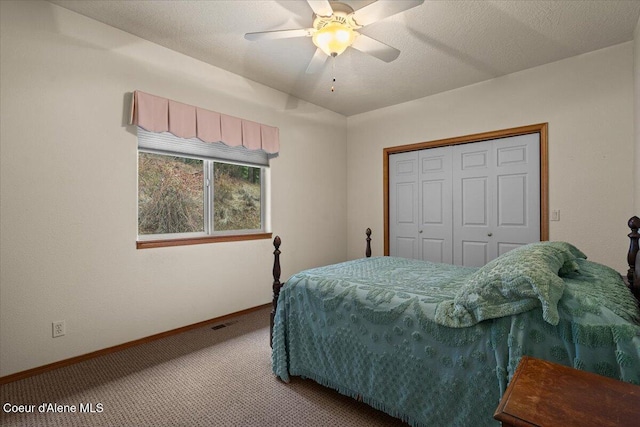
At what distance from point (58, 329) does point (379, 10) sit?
3.13 meters

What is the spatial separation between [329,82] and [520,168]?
2326mm

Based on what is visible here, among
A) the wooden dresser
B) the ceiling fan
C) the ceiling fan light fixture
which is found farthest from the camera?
the ceiling fan light fixture

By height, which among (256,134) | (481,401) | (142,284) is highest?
(256,134)

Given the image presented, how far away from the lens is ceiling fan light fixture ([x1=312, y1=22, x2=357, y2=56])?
2.06 meters

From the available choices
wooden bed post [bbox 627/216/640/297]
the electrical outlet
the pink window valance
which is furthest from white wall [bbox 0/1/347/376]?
wooden bed post [bbox 627/216/640/297]

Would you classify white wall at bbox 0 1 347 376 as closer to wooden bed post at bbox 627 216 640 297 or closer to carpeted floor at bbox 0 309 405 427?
carpeted floor at bbox 0 309 405 427

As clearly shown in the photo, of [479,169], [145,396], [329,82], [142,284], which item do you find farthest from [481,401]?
[329,82]

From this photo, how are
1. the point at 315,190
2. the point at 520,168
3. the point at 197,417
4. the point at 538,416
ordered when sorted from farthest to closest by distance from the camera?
the point at 315,190 → the point at 520,168 → the point at 197,417 → the point at 538,416

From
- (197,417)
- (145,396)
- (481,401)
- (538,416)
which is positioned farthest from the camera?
(145,396)

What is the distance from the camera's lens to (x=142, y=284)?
9.02 ft

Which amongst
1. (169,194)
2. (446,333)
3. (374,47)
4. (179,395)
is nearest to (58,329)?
(179,395)

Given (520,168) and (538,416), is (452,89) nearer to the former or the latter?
(520,168)

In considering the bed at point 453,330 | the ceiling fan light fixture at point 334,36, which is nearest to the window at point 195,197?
the bed at point 453,330

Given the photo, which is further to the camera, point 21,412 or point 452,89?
point 452,89
